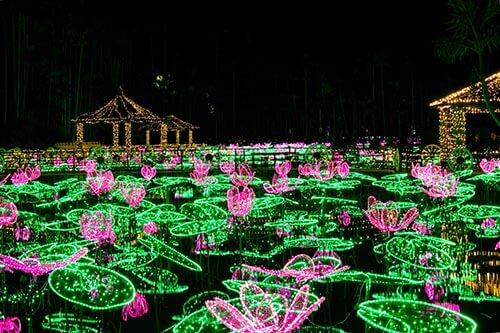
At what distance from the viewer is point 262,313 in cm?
433

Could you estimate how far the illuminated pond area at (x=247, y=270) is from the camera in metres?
4.59

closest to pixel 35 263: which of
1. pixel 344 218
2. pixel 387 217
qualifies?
pixel 387 217

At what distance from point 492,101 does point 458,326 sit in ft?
55.5

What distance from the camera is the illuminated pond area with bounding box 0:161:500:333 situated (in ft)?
15.1

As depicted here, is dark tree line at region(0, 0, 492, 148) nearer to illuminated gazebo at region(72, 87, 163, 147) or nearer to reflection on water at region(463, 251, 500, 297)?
illuminated gazebo at region(72, 87, 163, 147)

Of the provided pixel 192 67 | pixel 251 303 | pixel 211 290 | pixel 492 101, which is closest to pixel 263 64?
pixel 192 67

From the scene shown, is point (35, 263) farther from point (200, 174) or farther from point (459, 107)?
point (459, 107)

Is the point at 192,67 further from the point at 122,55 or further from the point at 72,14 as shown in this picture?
the point at 72,14

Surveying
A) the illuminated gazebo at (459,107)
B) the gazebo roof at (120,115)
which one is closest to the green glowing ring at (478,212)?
the illuminated gazebo at (459,107)

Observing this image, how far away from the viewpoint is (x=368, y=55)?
45938 mm

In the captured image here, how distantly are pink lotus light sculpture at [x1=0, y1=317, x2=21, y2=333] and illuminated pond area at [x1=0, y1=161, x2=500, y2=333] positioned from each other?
1.4 inches

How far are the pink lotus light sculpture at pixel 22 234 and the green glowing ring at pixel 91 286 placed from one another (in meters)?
6.27

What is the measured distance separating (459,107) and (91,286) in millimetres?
18267

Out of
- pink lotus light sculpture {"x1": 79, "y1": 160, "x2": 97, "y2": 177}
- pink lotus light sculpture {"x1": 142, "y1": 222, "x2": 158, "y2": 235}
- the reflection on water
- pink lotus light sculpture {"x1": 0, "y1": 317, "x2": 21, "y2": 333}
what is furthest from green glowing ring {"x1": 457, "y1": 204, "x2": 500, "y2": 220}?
pink lotus light sculpture {"x1": 79, "y1": 160, "x2": 97, "y2": 177}
